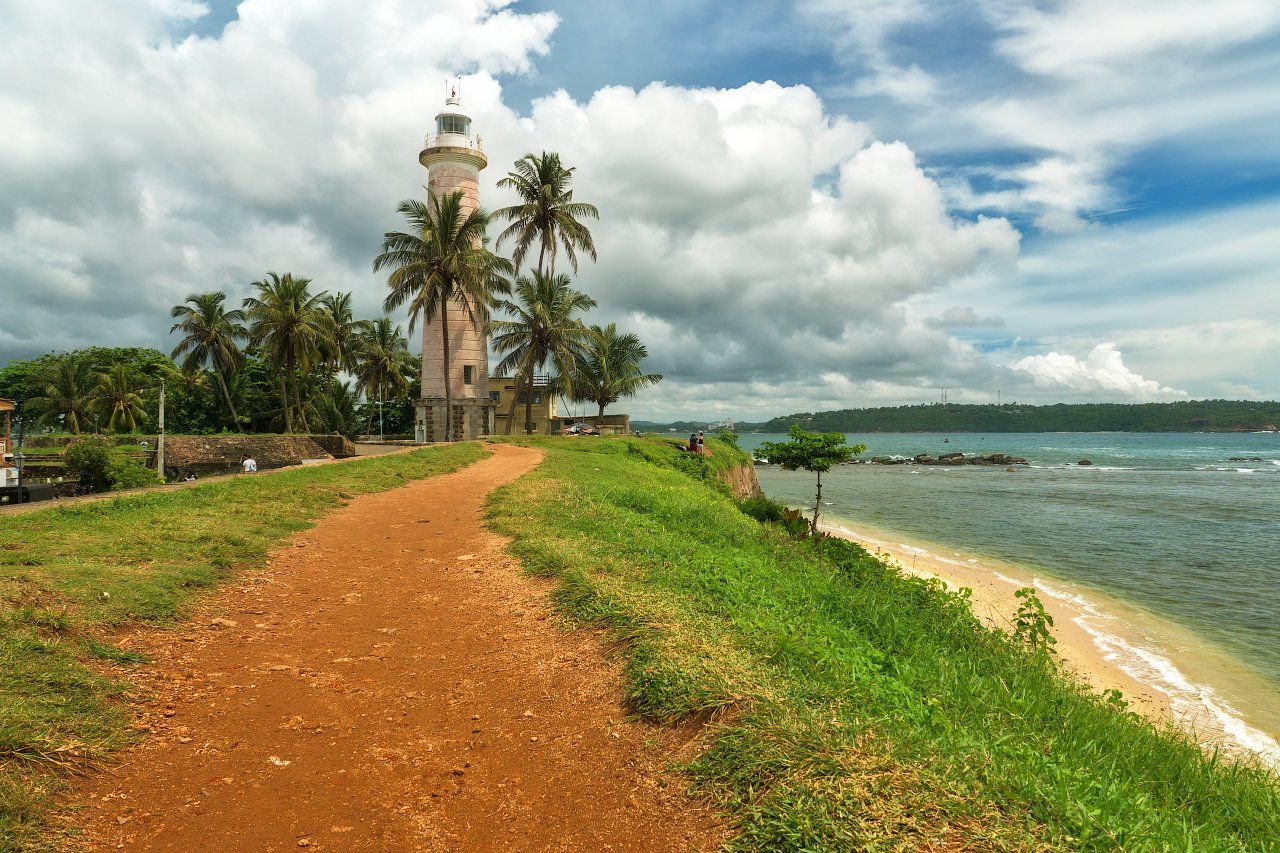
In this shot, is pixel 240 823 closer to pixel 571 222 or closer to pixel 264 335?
pixel 571 222

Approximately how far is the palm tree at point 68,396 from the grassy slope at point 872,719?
55.1 meters

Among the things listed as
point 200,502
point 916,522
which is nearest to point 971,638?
point 200,502

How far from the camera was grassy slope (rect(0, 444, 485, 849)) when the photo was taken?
11.2 ft

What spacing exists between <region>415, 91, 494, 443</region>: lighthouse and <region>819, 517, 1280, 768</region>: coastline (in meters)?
23.0

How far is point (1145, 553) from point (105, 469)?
107ft

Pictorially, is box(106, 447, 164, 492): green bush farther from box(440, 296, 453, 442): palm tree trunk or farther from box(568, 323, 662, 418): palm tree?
box(568, 323, 662, 418): palm tree

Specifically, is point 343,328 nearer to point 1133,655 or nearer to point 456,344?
point 456,344

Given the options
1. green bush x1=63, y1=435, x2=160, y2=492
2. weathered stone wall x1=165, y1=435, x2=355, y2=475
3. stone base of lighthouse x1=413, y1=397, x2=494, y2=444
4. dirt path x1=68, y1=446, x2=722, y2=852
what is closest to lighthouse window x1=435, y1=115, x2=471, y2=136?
stone base of lighthouse x1=413, y1=397, x2=494, y2=444

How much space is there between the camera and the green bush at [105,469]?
20312 millimetres

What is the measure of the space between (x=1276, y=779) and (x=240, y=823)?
7.62 metres

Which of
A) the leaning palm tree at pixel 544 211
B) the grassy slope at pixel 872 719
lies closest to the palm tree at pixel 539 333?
the leaning palm tree at pixel 544 211

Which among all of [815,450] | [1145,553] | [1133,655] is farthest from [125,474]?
[1145,553]

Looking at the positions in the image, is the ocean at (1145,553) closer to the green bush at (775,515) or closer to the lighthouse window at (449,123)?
the green bush at (775,515)

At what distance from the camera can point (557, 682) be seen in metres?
4.86
